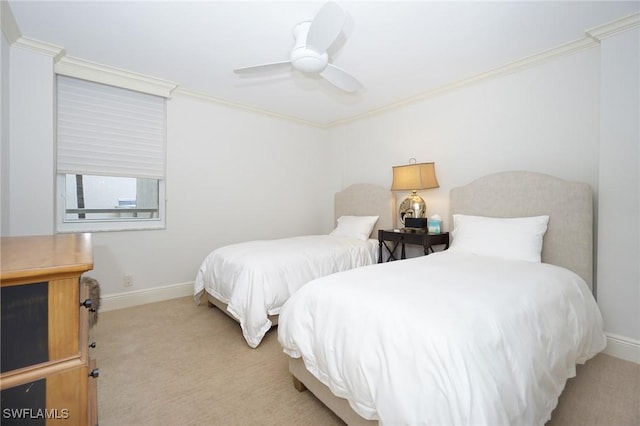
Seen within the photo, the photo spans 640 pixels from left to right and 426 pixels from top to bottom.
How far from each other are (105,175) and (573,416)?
4125 millimetres

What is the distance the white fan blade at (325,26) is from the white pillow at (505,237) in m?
1.98

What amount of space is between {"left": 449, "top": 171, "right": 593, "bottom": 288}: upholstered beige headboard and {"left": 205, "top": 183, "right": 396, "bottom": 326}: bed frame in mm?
1080

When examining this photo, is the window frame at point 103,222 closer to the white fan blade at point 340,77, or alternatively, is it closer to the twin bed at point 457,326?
the twin bed at point 457,326

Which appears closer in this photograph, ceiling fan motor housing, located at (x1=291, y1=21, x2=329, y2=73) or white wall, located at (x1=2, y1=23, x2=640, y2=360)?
ceiling fan motor housing, located at (x1=291, y1=21, x2=329, y2=73)

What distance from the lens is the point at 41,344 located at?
713 mm

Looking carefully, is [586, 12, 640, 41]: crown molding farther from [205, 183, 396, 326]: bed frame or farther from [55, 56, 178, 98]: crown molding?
[55, 56, 178, 98]: crown molding

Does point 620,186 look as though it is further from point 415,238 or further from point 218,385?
point 218,385

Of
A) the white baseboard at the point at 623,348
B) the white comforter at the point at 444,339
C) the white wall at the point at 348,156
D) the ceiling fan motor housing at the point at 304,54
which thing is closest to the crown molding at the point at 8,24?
the white wall at the point at 348,156

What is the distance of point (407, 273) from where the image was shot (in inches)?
69.0

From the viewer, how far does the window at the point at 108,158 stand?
2754mm

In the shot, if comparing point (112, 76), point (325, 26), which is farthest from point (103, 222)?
point (325, 26)

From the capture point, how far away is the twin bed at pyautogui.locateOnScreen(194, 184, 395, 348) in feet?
7.52

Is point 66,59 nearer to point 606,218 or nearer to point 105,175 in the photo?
point 105,175

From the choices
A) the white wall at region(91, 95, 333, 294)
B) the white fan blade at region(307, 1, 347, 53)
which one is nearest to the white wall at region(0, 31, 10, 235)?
the white wall at region(91, 95, 333, 294)
